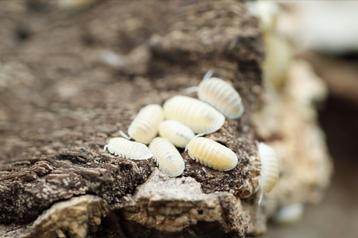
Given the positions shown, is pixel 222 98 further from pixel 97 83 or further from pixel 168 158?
pixel 97 83

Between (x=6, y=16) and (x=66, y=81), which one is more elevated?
(x=6, y=16)

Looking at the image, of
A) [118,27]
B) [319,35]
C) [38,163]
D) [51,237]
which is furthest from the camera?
[319,35]

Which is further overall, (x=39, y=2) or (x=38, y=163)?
(x=39, y=2)

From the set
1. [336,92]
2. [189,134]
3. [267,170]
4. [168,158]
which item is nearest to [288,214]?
[267,170]

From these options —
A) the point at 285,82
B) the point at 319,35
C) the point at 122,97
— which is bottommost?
the point at 319,35

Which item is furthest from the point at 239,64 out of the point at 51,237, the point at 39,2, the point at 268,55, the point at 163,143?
the point at 39,2

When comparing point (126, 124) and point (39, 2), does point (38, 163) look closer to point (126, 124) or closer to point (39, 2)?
point (126, 124)

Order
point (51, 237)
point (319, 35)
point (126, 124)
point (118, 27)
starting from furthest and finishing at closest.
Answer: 1. point (319, 35)
2. point (118, 27)
3. point (126, 124)
4. point (51, 237)
